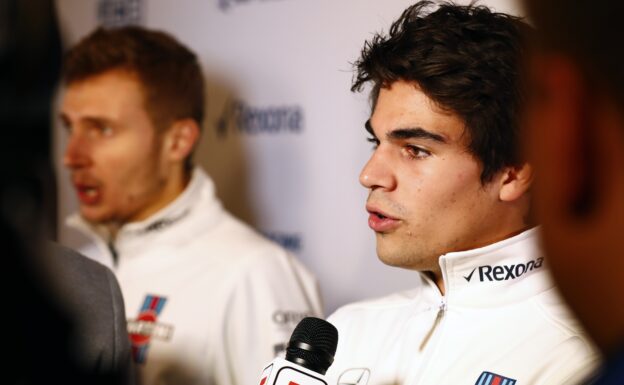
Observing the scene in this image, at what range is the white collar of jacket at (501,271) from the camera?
1.11 metres

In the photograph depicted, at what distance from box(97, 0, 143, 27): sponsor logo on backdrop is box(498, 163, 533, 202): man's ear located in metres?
1.53

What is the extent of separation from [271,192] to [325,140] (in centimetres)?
27

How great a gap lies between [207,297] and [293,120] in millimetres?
483

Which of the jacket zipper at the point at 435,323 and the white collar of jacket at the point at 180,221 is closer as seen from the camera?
the jacket zipper at the point at 435,323

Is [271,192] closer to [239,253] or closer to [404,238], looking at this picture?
[239,253]

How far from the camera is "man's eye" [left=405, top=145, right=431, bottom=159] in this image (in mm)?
1151

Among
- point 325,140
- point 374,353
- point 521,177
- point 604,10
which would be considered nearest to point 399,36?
point 521,177

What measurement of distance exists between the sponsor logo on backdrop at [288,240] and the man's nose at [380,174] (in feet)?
2.61

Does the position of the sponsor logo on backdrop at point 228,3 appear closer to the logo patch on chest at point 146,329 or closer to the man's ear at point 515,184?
the logo patch on chest at point 146,329

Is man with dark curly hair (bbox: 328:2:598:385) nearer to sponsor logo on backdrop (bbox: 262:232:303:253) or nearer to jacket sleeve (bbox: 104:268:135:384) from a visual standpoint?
jacket sleeve (bbox: 104:268:135:384)

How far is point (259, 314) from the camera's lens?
5.48ft

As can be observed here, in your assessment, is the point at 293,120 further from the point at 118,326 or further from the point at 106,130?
the point at 118,326

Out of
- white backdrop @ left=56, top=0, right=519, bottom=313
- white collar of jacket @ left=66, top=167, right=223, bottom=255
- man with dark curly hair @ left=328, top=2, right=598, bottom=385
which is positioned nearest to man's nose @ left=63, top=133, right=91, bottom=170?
white collar of jacket @ left=66, top=167, right=223, bottom=255

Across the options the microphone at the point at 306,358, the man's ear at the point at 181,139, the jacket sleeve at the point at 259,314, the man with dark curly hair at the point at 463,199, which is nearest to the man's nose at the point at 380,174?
the man with dark curly hair at the point at 463,199
